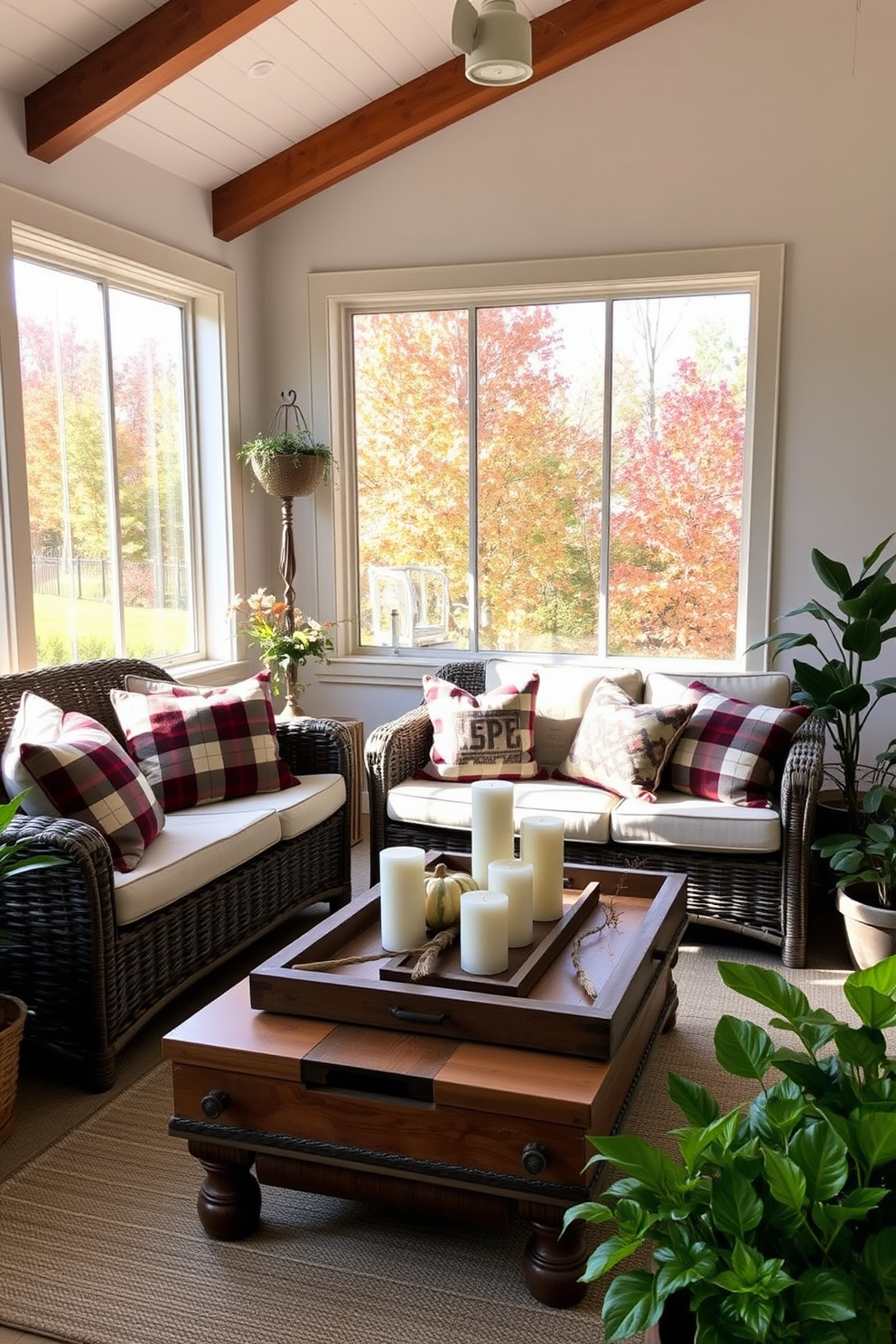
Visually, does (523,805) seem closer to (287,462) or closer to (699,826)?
(699,826)

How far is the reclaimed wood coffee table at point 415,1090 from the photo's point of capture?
70.0 inches

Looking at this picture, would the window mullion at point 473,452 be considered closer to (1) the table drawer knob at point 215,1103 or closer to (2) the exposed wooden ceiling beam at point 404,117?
(2) the exposed wooden ceiling beam at point 404,117

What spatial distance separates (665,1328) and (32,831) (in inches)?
70.0

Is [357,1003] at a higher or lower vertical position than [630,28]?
lower

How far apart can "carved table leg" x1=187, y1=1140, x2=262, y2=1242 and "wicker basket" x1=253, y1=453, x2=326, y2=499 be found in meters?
3.08

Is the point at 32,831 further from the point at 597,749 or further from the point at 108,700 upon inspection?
the point at 597,749

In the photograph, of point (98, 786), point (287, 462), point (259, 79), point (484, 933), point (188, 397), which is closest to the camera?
point (484, 933)

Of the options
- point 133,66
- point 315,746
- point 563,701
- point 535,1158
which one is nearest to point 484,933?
point 535,1158

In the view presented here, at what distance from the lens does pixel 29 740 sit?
2943mm

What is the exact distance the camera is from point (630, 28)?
4.13 metres

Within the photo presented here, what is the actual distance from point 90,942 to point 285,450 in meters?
2.57

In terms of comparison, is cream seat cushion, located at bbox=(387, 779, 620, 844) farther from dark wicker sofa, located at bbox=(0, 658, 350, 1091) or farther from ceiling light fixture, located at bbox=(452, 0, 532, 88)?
ceiling light fixture, located at bbox=(452, 0, 532, 88)

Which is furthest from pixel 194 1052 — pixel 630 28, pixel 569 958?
pixel 630 28

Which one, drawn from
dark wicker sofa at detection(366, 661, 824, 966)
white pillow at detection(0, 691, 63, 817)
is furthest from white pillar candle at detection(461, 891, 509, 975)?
dark wicker sofa at detection(366, 661, 824, 966)
